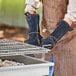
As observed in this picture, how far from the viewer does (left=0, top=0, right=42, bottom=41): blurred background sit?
3145 millimetres

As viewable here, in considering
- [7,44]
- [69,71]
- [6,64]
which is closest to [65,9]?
[69,71]

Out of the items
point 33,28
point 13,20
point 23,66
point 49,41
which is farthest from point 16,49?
point 13,20

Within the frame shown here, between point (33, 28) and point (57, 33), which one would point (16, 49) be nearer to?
point (57, 33)

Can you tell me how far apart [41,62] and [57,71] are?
40 centimetres

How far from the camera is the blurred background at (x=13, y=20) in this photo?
124 inches

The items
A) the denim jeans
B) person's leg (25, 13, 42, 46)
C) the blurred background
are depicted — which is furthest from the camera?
the blurred background

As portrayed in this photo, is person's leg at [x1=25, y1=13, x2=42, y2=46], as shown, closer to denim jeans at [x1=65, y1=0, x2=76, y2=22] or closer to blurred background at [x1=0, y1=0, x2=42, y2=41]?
denim jeans at [x1=65, y1=0, x2=76, y2=22]

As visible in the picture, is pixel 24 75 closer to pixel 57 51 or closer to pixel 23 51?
pixel 23 51

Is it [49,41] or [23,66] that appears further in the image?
[49,41]

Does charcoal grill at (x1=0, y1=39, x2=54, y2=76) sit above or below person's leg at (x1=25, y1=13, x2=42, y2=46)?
below

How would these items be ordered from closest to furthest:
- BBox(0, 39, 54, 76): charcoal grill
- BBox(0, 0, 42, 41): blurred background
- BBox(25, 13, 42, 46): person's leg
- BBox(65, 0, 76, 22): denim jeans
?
BBox(0, 39, 54, 76): charcoal grill → BBox(65, 0, 76, 22): denim jeans → BBox(25, 13, 42, 46): person's leg → BBox(0, 0, 42, 41): blurred background

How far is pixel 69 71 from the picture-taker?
1.45 m

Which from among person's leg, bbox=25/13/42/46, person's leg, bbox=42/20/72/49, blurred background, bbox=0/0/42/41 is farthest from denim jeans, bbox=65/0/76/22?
blurred background, bbox=0/0/42/41

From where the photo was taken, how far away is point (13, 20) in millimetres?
3219
